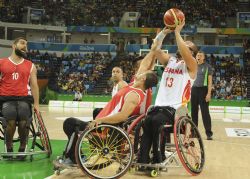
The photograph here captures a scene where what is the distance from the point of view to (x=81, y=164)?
163 inches

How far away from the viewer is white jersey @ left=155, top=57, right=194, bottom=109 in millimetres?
4840

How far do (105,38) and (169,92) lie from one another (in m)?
27.4

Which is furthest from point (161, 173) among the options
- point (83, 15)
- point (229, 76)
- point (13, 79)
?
point (83, 15)

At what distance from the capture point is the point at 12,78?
17.8 ft

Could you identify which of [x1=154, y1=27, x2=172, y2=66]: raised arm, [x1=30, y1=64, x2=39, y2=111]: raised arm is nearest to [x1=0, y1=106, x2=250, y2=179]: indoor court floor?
[x1=30, y1=64, x2=39, y2=111]: raised arm

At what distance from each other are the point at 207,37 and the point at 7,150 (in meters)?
26.7

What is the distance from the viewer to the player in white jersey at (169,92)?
4.61 meters

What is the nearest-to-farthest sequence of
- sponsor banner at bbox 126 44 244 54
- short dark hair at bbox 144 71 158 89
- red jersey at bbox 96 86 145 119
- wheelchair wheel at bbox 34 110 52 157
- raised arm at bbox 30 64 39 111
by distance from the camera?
red jersey at bbox 96 86 145 119 < short dark hair at bbox 144 71 158 89 < wheelchair wheel at bbox 34 110 52 157 < raised arm at bbox 30 64 39 111 < sponsor banner at bbox 126 44 244 54

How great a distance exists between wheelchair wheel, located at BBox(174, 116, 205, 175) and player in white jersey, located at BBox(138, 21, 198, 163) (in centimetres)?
16

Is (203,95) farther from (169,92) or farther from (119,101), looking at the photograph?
(119,101)

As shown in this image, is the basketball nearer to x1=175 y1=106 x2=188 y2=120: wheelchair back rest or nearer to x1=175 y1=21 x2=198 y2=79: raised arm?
x1=175 y1=21 x2=198 y2=79: raised arm

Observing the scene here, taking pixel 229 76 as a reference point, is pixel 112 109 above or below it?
Result: above

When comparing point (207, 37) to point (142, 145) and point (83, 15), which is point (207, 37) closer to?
point (83, 15)

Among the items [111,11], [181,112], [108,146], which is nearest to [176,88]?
[181,112]
